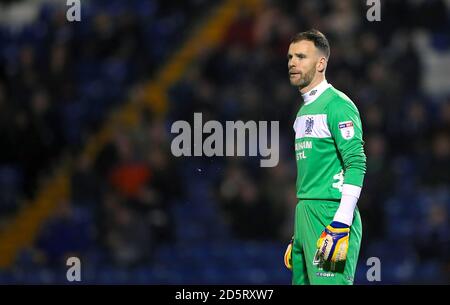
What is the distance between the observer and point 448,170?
10.9m

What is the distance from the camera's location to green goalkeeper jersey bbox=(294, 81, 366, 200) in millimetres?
5512

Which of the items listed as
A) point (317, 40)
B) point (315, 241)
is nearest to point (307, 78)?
point (317, 40)

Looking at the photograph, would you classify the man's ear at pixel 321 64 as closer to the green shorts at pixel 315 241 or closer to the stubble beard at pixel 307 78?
the stubble beard at pixel 307 78

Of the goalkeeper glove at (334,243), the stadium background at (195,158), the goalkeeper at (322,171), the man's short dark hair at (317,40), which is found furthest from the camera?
the stadium background at (195,158)

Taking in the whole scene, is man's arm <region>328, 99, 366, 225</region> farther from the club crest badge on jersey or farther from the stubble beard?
the stubble beard

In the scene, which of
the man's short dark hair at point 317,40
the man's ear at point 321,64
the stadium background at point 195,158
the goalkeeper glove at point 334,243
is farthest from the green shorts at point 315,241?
the stadium background at point 195,158

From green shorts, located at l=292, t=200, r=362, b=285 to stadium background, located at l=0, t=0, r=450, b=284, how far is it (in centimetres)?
400

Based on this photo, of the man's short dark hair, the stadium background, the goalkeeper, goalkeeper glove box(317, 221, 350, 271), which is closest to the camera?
goalkeeper glove box(317, 221, 350, 271)

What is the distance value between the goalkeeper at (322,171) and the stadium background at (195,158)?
13.4ft

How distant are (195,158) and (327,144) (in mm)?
6314

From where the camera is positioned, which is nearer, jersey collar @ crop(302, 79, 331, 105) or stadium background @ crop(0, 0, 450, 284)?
jersey collar @ crop(302, 79, 331, 105)

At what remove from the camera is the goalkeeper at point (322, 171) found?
214 inches

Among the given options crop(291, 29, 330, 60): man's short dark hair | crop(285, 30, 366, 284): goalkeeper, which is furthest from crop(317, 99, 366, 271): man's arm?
crop(291, 29, 330, 60): man's short dark hair
